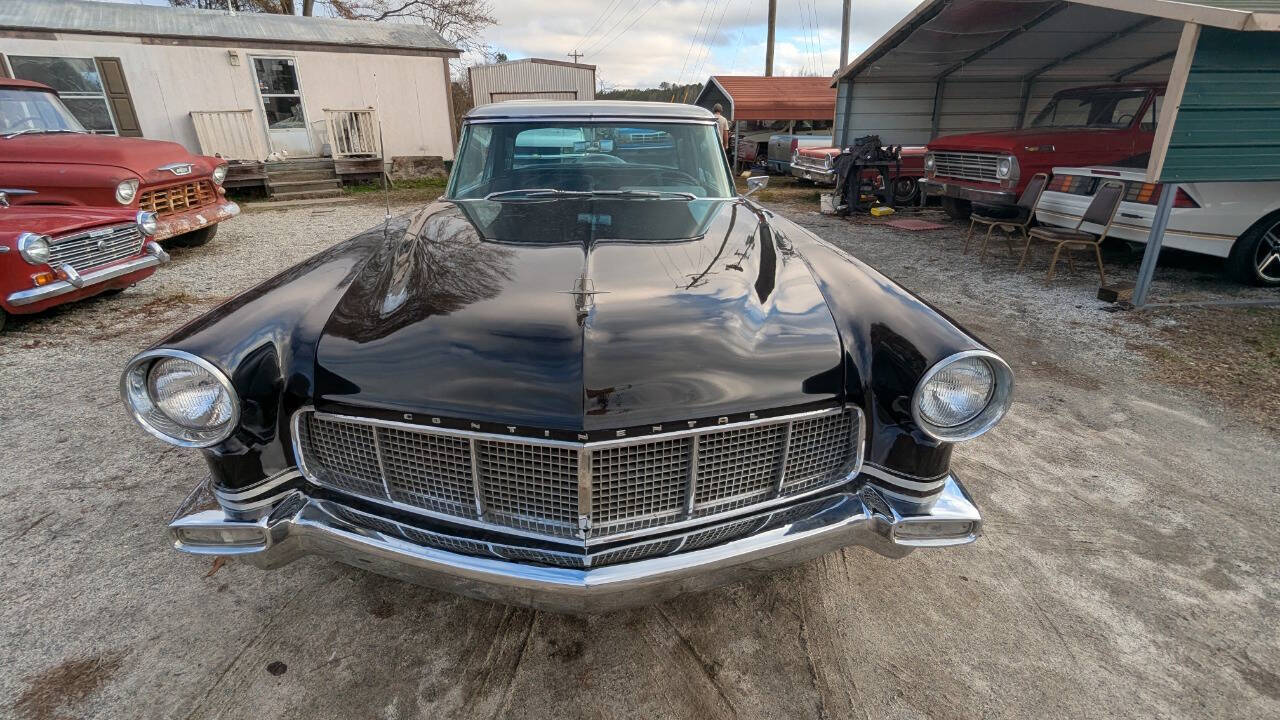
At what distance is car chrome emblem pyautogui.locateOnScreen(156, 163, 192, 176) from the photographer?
23.1ft

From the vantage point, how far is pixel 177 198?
7418mm

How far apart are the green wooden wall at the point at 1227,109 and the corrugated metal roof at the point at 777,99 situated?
13.8m

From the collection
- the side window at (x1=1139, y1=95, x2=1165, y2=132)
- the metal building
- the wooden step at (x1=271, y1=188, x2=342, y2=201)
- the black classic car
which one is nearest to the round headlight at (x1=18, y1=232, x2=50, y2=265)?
the black classic car

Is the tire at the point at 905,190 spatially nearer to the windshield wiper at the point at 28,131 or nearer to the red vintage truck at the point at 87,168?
the red vintage truck at the point at 87,168

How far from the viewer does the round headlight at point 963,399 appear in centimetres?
190

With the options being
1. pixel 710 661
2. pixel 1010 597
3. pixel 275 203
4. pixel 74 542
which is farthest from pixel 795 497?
pixel 275 203

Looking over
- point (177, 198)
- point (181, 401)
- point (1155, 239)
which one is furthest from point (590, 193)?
point (177, 198)

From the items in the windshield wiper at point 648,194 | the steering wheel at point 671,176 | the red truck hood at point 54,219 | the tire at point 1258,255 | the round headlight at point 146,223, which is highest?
the steering wheel at point 671,176

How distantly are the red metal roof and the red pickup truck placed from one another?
940 centimetres

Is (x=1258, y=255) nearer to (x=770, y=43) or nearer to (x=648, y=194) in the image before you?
(x=648, y=194)

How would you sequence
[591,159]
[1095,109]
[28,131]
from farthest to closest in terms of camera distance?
[1095,109]
[28,131]
[591,159]

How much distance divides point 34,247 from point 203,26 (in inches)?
429

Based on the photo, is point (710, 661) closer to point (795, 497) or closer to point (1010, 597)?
point (795, 497)

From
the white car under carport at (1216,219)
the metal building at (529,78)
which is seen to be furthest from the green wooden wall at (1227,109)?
the metal building at (529,78)
